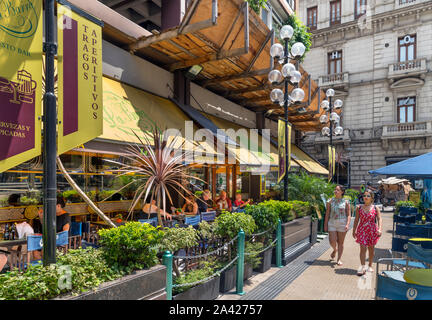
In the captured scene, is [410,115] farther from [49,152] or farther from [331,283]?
[49,152]

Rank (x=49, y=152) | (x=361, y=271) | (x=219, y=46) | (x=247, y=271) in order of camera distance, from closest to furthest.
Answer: (x=49, y=152) < (x=247, y=271) < (x=361, y=271) < (x=219, y=46)

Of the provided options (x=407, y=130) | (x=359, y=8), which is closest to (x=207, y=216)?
(x=407, y=130)

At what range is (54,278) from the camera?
2.56 m

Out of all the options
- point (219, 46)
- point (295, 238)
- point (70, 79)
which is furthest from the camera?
point (219, 46)

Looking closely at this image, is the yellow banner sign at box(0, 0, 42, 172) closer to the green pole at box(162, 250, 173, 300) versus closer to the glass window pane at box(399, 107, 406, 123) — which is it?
the green pole at box(162, 250, 173, 300)

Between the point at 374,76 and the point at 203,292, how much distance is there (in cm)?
2830

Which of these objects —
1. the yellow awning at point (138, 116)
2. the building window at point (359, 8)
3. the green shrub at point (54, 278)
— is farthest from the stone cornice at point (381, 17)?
the green shrub at point (54, 278)

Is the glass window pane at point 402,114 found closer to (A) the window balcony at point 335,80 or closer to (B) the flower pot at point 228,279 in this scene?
(A) the window balcony at point 335,80

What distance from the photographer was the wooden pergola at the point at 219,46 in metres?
8.07

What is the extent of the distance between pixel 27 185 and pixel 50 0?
6656mm

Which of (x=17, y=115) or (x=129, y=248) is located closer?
(x=17, y=115)

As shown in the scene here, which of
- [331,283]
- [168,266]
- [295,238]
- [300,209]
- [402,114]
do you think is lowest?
[331,283]

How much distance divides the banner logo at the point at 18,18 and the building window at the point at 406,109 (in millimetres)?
28908

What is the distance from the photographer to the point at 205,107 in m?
12.4
